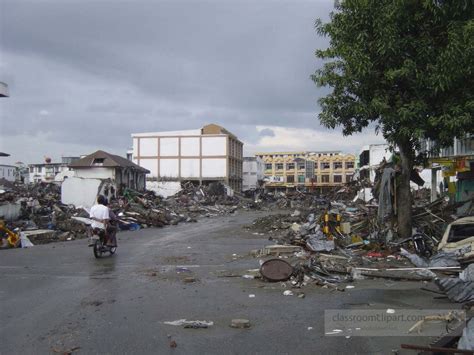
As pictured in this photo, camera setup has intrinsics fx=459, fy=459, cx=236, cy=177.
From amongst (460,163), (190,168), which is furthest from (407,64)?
(190,168)

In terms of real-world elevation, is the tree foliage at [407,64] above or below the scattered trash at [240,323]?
above

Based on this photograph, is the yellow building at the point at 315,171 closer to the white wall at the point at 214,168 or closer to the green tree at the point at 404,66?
the white wall at the point at 214,168

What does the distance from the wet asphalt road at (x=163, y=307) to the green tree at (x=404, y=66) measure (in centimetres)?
443

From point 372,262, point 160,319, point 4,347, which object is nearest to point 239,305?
point 160,319

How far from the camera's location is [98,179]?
113 ft

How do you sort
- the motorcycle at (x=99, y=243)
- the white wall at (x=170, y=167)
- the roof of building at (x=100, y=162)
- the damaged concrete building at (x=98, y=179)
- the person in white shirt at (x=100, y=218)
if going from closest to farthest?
the person in white shirt at (x=100, y=218)
the motorcycle at (x=99, y=243)
the damaged concrete building at (x=98, y=179)
the roof of building at (x=100, y=162)
the white wall at (x=170, y=167)

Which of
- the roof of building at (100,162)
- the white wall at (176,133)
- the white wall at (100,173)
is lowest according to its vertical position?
the white wall at (100,173)

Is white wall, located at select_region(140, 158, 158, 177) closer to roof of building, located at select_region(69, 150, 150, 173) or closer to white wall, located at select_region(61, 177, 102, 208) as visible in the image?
roof of building, located at select_region(69, 150, 150, 173)

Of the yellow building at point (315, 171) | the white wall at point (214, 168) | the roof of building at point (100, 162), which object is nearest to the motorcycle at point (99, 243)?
the roof of building at point (100, 162)

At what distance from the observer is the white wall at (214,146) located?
80.1 meters

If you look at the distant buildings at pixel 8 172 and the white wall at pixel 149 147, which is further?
the white wall at pixel 149 147

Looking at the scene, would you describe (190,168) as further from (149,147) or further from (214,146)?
(149,147)

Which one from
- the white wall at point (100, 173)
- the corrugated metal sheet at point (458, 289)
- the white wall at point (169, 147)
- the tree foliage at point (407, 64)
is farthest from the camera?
the white wall at point (169, 147)

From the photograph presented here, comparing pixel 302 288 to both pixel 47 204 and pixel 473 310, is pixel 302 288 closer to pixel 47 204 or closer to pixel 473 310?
pixel 473 310
